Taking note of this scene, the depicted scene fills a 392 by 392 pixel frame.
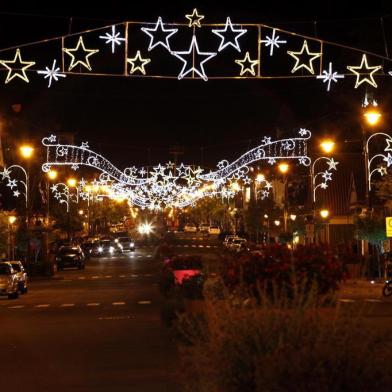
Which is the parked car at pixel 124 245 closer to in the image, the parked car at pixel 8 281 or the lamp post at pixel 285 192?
the lamp post at pixel 285 192

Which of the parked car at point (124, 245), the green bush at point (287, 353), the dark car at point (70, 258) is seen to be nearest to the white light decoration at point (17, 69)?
the green bush at point (287, 353)

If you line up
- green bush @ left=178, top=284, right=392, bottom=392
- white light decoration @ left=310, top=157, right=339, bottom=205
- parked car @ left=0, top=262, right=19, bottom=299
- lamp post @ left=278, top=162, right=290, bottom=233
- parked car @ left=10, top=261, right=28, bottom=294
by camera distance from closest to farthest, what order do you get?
green bush @ left=178, top=284, right=392, bottom=392, parked car @ left=0, top=262, right=19, bottom=299, parked car @ left=10, top=261, right=28, bottom=294, white light decoration @ left=310, top=157, right=339, bottom=205, lamp post @ left=278, top=162, right=290, bottom=233

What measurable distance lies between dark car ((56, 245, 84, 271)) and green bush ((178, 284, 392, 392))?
2233 inches

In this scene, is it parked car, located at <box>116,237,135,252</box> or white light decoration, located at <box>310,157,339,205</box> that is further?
parked car, located at <box>116,237,135,252</box>

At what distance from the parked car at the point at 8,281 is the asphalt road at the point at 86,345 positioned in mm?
559

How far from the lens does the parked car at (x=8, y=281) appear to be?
3756 cm

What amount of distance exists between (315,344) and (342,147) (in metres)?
67.5

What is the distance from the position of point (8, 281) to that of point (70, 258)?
88.9 ft

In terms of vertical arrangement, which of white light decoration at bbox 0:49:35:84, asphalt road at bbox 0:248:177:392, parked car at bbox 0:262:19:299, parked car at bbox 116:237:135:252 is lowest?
A: asphalt road at bbox 0:248:177:392

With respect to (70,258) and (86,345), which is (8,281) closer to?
(86,345)

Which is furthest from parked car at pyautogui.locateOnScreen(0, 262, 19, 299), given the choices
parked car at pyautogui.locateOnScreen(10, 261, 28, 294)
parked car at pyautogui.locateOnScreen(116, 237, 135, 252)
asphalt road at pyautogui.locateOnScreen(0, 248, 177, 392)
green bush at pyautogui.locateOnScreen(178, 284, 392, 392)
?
parked car at pyautogui.locateOnScreen(116, 237, 135, 252)

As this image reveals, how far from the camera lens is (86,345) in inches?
729

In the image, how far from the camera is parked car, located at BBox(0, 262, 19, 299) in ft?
123

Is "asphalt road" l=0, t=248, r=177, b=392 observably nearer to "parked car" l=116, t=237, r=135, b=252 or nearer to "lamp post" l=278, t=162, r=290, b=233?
"lamp post" l=278, t=162, r=290, b=233
